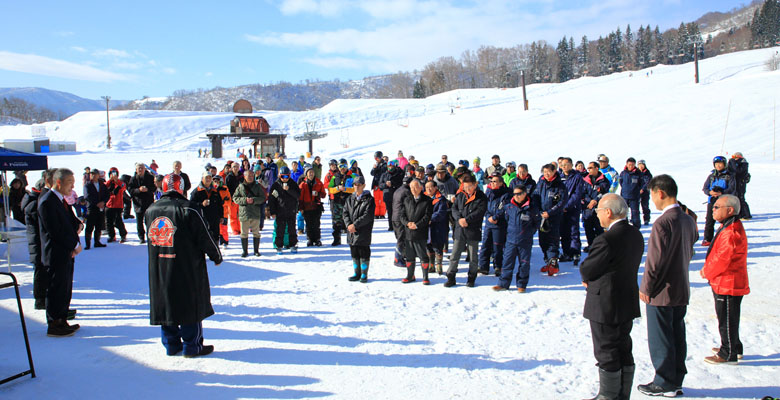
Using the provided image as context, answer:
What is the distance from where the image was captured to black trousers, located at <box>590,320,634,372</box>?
3.38 m

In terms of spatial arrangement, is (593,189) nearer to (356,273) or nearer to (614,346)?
(356,273)

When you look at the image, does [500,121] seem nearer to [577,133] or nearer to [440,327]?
[577,133]

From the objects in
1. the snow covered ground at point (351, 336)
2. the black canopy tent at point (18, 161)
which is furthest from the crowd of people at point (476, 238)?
the black canopy tent at point (18, 161)

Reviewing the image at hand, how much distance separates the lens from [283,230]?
920cm

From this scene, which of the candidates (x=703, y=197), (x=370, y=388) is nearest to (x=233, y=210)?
(x=370, y=388)

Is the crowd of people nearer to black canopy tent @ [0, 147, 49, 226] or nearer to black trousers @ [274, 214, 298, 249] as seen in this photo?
black trousers @ [274, 214, 298, 249]

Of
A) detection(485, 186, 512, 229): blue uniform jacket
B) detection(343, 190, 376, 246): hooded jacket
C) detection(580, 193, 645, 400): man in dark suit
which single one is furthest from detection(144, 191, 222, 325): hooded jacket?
detection(485, 186, 512, 229): blue uniform jacket

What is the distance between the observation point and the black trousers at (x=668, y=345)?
3.68 m

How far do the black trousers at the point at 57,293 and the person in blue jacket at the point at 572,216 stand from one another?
7312mm

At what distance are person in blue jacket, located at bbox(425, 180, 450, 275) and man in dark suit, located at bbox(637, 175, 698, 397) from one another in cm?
380

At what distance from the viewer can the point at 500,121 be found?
3953 cm

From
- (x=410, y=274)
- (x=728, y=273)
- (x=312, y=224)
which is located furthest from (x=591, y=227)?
(x=312, y=224)

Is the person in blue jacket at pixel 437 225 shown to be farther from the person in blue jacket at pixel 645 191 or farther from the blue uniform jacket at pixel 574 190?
the person in blue jacket at pixel 645 191

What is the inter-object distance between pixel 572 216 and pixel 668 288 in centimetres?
464
